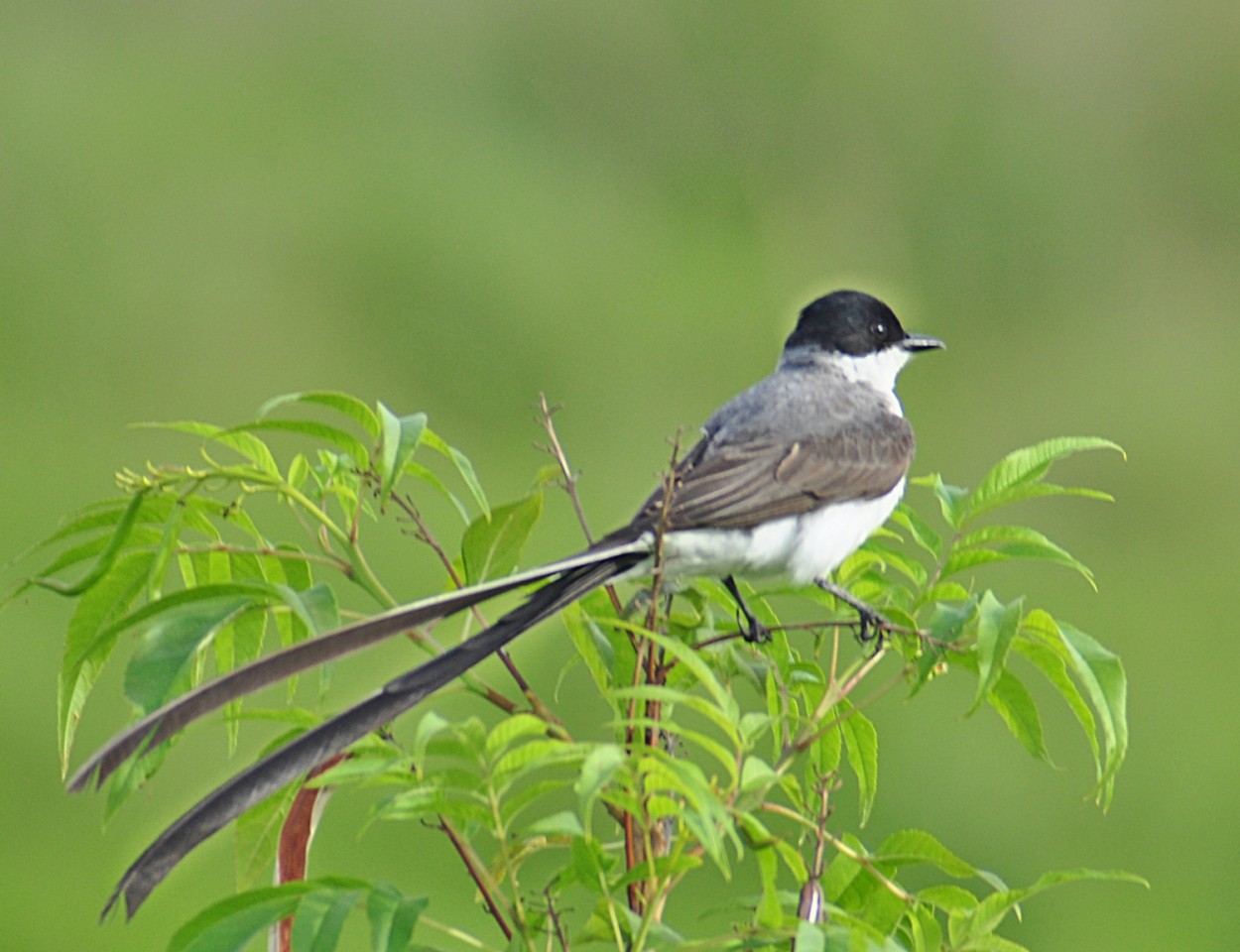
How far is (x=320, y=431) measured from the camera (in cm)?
78

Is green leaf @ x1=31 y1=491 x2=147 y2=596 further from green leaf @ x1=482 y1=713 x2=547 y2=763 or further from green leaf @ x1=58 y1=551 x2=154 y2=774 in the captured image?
green leaf @ x1=482 y1=713 x2=547 y2=763

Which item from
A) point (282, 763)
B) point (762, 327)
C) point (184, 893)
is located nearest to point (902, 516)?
point (282, 763)

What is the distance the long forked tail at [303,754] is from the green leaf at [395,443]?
9 centimetres

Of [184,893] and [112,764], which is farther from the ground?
[112,764]

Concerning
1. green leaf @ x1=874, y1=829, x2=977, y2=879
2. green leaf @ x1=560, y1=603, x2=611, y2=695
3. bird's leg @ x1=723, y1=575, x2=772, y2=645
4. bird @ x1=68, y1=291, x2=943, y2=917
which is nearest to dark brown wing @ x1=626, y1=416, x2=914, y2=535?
bird @ x1=68, y1=291, x2=943, y2=917

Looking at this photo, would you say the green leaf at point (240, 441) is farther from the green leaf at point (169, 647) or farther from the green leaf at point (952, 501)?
the green leaf at point (952, 501)

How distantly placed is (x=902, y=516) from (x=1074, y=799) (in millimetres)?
2068

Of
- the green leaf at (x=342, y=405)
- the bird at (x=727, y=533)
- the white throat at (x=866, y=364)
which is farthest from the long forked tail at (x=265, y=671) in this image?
the white throat at (x=866, y=364)

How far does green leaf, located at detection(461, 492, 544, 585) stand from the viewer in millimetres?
808

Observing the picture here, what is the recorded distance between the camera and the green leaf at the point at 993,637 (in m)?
0.73

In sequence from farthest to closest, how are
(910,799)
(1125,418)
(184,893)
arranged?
1. (1125,418)
2. (910,799)
3. (184,893)

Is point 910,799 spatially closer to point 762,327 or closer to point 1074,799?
point 1074,799

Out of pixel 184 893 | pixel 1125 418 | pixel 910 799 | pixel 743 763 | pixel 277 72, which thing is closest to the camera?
pixel 743 763

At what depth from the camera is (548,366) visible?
150 inches
